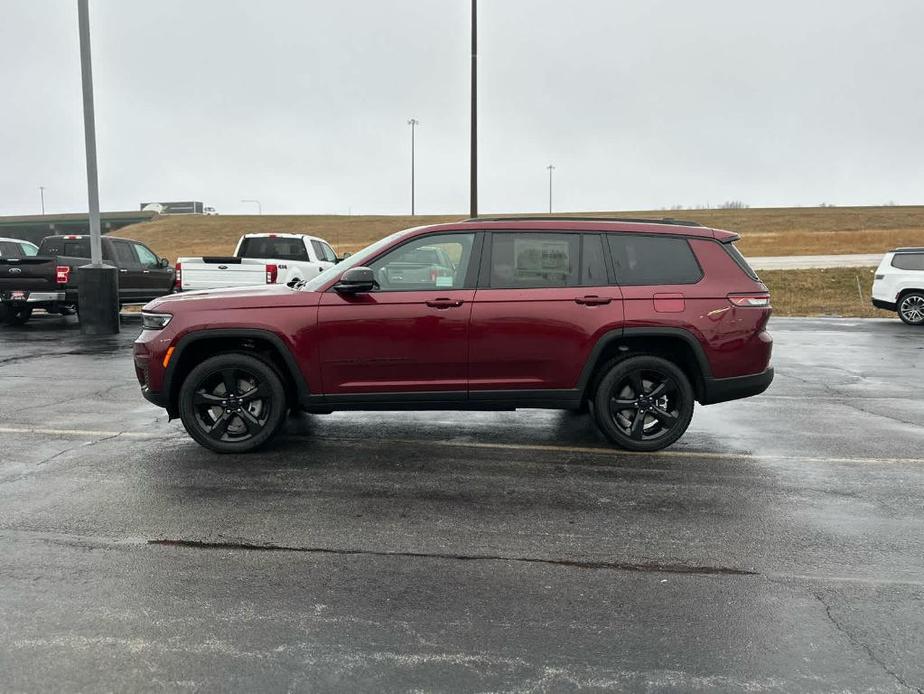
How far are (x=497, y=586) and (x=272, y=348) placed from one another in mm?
3260

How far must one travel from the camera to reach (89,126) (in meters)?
15.3

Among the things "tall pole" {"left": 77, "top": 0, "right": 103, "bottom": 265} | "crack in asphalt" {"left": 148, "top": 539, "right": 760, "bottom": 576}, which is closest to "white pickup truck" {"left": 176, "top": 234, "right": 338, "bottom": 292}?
"tall pole" {"left": 77, "top": 0, "right": 103, "bottom": 265}

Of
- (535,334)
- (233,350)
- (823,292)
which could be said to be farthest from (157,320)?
(823,292)

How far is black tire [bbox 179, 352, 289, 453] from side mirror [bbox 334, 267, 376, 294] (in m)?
0.89

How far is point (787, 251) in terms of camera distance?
44688 mm

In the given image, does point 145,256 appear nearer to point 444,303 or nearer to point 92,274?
point 92,274

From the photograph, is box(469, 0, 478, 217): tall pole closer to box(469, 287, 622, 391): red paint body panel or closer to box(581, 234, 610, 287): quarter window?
box(581, 234, 610, 287): quarter window

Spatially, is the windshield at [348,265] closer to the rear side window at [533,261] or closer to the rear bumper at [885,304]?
the rear side window at [533,261]

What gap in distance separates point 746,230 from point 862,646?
Answer: 218ft

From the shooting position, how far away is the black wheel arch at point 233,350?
607cm

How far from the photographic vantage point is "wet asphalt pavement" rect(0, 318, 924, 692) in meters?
3.08

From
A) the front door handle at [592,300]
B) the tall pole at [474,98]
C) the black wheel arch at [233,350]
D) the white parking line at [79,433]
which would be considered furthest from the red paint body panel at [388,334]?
the tall pole at [474,98]

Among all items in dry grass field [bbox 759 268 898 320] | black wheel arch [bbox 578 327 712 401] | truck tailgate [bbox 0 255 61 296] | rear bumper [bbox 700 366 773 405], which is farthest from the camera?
dry grass field [bbox 759 268 898 320]

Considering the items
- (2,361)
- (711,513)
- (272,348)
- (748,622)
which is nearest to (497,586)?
(748,622)
